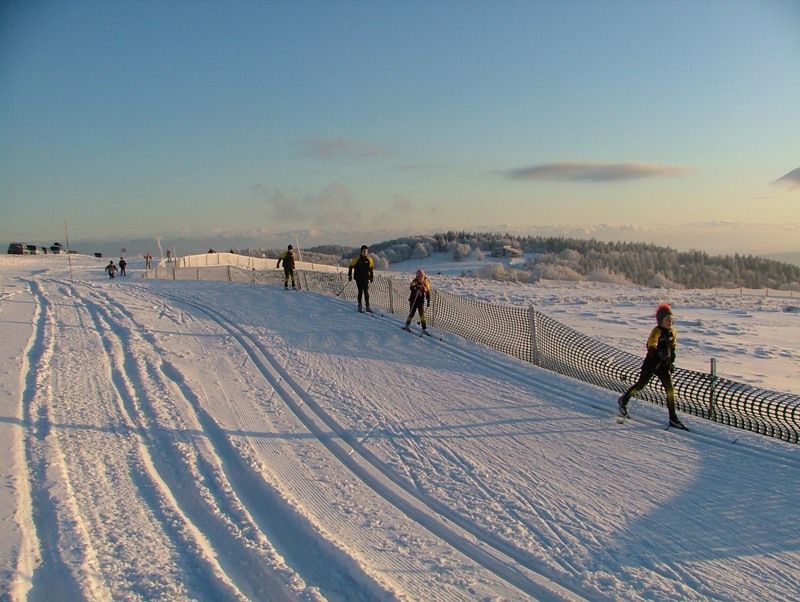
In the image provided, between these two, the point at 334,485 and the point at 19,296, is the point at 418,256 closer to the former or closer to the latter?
the point at 19,296

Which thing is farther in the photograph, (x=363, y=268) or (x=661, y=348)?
(x=363, y=268)

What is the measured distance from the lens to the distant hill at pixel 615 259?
4067 inches

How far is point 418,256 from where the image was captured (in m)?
130


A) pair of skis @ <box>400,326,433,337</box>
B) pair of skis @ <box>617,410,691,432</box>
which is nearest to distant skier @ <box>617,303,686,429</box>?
pair of skis @ <box>617,410,691,432</box>

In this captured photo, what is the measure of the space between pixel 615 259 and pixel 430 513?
398 feet

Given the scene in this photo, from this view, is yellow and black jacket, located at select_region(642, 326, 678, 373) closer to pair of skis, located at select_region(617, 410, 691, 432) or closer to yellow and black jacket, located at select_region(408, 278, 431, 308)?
pair of skis, located at select_region(617, 410, 691, 432)

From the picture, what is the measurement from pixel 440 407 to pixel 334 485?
128 inches

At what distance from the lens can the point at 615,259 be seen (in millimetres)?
119188

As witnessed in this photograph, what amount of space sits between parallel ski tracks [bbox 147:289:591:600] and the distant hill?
8315 cm

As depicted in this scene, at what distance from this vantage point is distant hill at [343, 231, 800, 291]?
339ft

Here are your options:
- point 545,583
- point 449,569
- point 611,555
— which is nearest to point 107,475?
point 449,569

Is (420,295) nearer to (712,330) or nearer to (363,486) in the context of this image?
(363,486)

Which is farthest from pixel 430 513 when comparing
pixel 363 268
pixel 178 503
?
pixel 363 268

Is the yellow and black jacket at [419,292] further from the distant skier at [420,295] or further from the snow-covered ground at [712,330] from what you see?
the snow-covered ground at [712,330]
